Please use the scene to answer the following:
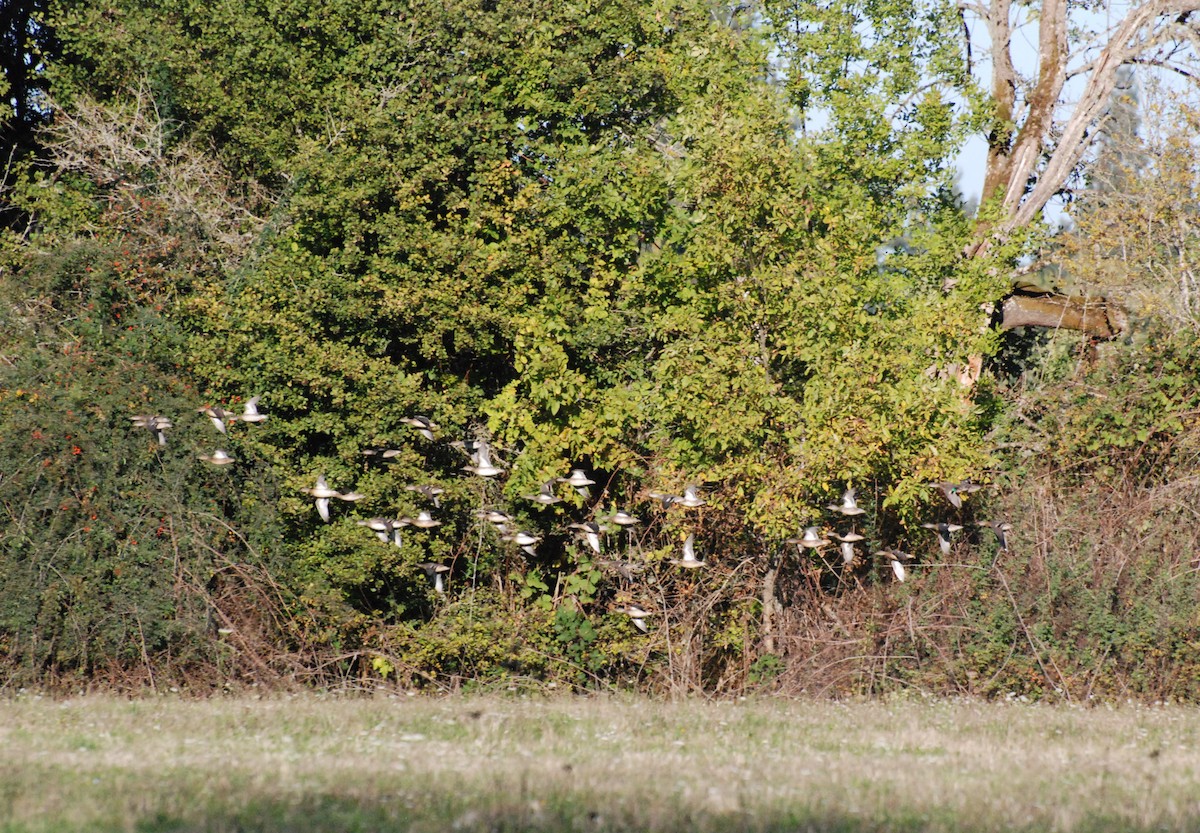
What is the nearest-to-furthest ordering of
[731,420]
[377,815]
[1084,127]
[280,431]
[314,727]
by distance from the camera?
[377,815]
[314,727]
[731,420]
[280,431]
[1084,127]

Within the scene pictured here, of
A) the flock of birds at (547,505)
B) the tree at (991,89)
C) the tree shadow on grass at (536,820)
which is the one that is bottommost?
the tree shadow on grass at (536,820)

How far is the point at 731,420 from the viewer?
12.6m

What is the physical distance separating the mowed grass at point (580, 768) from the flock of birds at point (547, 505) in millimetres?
2410

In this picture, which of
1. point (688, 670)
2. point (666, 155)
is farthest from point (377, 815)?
point (666, 155)

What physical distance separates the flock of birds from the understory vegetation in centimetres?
12

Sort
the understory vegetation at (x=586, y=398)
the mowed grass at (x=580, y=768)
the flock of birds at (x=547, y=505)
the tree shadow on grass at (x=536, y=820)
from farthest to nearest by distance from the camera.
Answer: the understory vegetation at (x=586, y=398) < the flock of birds at (x=547, y=505) < the mowed grass at (x=580, y=768) < the tree shadow on grass at (x=536, y=820)

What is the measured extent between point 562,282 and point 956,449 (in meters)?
4.22

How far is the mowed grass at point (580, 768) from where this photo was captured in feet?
20.5

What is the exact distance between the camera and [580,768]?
292 inches

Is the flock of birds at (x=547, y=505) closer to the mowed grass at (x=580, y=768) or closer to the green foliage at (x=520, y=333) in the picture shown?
the green foliage at (x=520, y=333)

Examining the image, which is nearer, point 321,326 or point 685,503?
point 685,503

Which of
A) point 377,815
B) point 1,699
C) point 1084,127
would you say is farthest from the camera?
point 1084,127

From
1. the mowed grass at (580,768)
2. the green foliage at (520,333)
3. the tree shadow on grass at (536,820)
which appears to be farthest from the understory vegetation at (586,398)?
the tree shadow on grass at (536,820)

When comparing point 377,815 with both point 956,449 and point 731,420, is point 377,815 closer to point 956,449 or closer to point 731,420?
point 731,420
